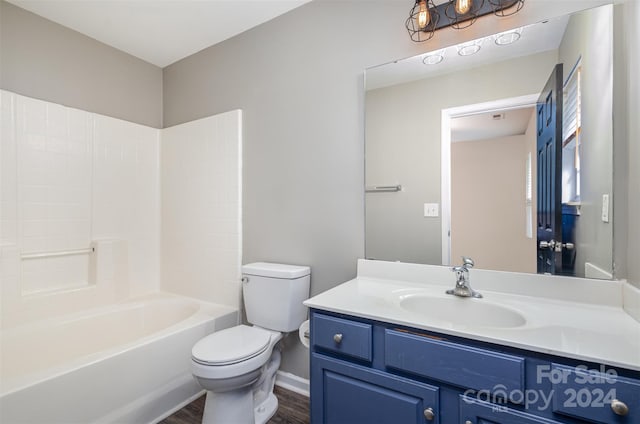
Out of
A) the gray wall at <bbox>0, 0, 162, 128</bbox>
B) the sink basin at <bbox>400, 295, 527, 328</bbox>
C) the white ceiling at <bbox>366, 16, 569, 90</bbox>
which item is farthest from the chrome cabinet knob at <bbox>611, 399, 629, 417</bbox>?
the gray wall at <bbox>0, 0, 162, 128</bbox>

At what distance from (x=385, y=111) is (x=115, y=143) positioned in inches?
82.9

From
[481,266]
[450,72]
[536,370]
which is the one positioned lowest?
[536,370]

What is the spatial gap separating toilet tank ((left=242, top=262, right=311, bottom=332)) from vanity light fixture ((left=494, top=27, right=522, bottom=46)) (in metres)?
1.54

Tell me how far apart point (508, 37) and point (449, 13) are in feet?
1.03

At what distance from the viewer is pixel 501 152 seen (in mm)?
1426

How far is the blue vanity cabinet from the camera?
31.8 inches

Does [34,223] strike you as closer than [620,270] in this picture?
No

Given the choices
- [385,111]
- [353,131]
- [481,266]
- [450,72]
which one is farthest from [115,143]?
[481,266]

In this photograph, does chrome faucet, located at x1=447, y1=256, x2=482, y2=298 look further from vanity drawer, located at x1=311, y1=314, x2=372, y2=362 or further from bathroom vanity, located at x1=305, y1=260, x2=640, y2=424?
vanity drawer, located at x1=311, y1=314, x2=372, y2=362

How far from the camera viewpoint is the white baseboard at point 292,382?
6.42 feet

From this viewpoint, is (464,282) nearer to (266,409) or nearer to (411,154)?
(411,154)

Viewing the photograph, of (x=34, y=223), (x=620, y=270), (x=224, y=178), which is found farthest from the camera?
(x=224, y=178)

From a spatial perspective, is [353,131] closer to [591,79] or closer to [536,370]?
[591,79]

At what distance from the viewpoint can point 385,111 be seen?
170cm
